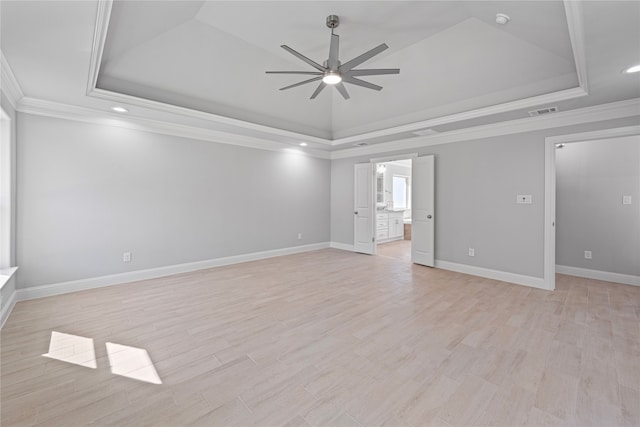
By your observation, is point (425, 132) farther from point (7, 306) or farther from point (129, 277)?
point (7, 306)

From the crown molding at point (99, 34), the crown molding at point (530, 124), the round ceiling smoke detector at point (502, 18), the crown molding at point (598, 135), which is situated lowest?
the crown molding at point (598, 135)

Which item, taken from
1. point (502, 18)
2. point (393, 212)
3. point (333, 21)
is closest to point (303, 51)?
point (333, 21)

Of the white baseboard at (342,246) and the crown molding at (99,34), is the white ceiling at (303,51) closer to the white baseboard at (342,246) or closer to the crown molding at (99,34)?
the crown molding at (99,34)

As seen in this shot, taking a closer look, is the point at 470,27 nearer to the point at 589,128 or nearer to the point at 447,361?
the point at 589,128

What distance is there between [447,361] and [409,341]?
37cm

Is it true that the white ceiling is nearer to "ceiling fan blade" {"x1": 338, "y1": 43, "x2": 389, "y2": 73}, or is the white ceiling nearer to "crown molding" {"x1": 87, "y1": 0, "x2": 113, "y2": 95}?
"crown molding" {"x1": 87, "y1": 0, "x2": 113, "y2": 95}

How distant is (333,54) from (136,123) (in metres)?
3.24

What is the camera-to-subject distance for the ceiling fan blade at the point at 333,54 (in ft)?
8.95

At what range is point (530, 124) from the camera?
4.20 metres

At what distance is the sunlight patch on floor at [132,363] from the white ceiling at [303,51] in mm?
2534

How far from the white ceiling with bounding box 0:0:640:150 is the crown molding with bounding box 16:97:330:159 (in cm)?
17

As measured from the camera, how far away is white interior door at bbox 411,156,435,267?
531 centimetres

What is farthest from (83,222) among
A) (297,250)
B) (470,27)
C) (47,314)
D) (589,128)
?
(589,128)

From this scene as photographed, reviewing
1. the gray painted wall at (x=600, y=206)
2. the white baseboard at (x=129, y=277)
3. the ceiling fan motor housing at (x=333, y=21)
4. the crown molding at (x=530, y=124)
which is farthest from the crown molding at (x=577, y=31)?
the white baseboard at (x=129, y=277)
